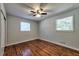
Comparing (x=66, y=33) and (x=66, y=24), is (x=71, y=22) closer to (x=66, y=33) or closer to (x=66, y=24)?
(x=66, y=24)

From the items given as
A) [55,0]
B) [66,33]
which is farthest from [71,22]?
[55,0]

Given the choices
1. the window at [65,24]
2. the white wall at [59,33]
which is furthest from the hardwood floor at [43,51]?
the window at [65,24]

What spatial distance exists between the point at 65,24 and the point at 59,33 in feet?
2.13

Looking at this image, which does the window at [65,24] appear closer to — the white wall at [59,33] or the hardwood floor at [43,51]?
the white wall at [59,33]

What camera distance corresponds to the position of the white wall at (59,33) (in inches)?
127

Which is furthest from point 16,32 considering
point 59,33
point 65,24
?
point 65,24

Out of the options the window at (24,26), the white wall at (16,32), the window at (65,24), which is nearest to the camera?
the window at (65,24)

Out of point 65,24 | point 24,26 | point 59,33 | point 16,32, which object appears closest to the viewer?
point 65,24

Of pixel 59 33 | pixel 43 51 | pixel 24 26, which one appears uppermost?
pixel 24 26

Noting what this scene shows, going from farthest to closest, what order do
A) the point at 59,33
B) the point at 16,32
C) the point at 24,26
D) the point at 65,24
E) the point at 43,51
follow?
the point at 24,26 → the point at 16,32 → the point at 59,33 → the point at 65,24 → the point at 43,51

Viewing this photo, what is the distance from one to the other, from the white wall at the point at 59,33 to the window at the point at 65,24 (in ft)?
0.66

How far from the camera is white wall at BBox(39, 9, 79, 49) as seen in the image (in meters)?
3.23

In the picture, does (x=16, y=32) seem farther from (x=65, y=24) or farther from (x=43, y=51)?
(x=65, y=24)

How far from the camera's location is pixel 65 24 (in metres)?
3.89
